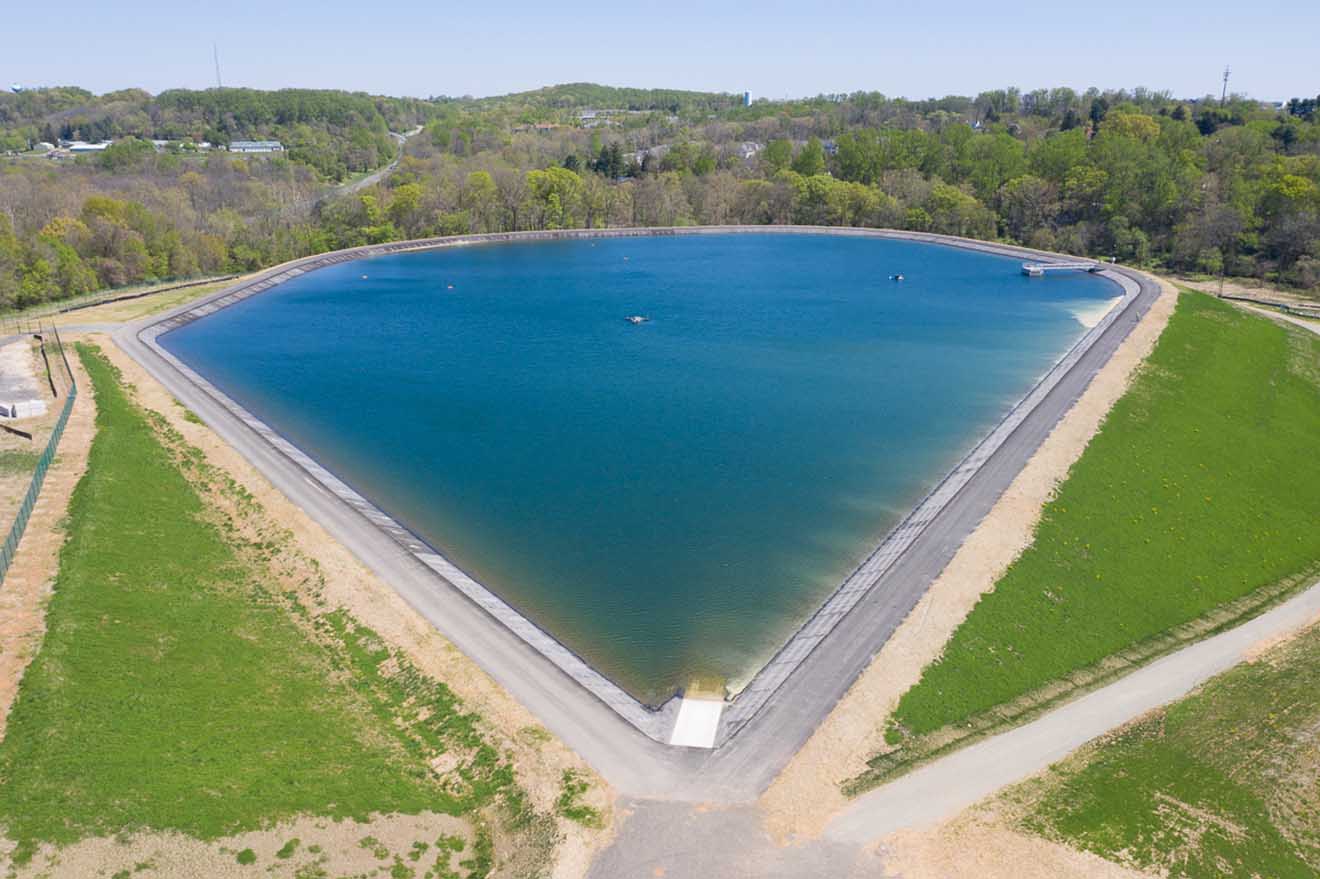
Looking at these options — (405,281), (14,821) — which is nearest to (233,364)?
(405,281)

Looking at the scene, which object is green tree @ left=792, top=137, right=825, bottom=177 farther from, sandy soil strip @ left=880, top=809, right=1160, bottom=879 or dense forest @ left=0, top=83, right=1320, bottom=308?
sandy soil strip @ left=880, top=809, right=1160, bottom=879

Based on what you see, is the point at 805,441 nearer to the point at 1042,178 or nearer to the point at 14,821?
the point at 14,821

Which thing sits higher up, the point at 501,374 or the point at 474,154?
the point at 474,154

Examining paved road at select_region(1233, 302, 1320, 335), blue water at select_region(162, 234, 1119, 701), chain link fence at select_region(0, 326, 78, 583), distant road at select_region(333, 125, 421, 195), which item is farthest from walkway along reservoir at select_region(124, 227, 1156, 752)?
distant road at select_region(333, 125, 421, 195)

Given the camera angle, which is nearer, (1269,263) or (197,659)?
(197,659)

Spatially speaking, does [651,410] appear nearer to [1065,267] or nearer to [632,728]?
[632,728]

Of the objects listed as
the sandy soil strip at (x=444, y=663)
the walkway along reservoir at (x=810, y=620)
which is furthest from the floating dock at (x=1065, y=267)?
the sandy soil strip at (x=444, y=663)
